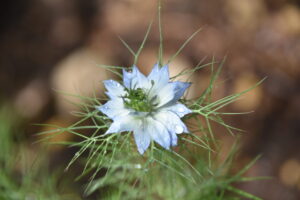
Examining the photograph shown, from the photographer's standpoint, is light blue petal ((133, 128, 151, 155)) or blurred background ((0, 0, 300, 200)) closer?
light blue petal ((133, 128, 151, 155))

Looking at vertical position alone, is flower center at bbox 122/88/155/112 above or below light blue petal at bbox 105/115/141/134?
above

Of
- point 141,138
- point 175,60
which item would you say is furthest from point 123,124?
point 175,60

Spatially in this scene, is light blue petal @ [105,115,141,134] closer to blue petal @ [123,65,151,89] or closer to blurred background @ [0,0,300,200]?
blue petal @ [123,65,151,89]

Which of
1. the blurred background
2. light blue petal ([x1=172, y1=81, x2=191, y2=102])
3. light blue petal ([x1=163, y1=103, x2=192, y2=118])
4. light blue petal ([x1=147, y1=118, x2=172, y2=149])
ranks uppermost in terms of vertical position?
light blue petal ([x1=172, y1=81, x2=191, y2=102])

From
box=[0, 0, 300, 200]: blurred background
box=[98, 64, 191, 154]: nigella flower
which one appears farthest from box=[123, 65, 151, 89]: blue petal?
box=[0, 0, 300, 200]: blurred background

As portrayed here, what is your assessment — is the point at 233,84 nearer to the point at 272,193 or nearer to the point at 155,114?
the point at 272,193

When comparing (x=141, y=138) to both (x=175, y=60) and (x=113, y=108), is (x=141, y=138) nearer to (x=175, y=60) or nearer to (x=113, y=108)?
(x=113, y=108)
